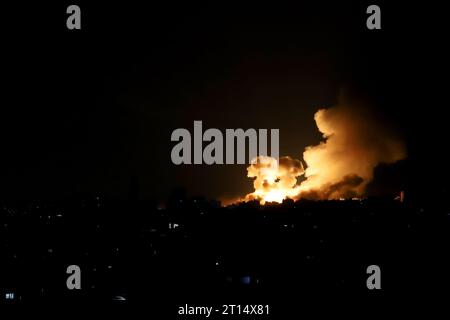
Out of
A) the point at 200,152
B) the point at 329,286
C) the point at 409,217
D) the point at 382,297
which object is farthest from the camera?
the point at 409,217

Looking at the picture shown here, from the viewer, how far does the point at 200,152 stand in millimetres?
31141

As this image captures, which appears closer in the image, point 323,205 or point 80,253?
point 323,205

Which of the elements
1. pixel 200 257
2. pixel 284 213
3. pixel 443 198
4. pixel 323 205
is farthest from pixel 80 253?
pixel 443 198

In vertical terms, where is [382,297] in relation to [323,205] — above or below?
below

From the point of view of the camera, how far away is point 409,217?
176 ft

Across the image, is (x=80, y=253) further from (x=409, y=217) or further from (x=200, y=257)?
(x=409, y=217)

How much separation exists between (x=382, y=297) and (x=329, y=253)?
14.9m
